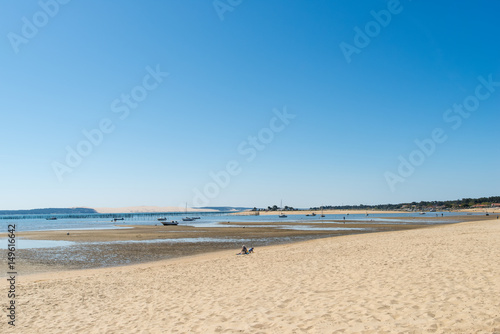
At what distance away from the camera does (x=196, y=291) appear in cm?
1202

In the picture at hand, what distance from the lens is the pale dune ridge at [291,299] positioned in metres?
7.38

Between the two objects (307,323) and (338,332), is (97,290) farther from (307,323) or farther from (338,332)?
(338,332)

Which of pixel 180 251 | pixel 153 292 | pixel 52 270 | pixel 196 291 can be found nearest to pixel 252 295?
pixel 196 291

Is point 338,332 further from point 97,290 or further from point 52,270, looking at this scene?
point 52,270

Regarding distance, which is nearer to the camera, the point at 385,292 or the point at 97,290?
the point at 385,292

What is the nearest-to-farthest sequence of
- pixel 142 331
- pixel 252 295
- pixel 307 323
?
pixel 307 323
pixel 142 331
pixel 252 295

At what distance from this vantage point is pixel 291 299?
966 centimetres

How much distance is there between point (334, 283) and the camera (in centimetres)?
1112

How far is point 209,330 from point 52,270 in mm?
16959

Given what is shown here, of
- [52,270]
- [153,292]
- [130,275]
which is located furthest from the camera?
[52,270]

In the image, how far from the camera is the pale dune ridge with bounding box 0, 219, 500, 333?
738 cm

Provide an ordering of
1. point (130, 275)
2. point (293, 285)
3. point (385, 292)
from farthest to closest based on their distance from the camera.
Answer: point (130, 275), point (293, 285), point (385, 292)

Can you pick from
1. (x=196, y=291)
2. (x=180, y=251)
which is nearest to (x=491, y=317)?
(x=196, y=291)

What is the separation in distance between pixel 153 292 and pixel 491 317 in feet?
33.8
